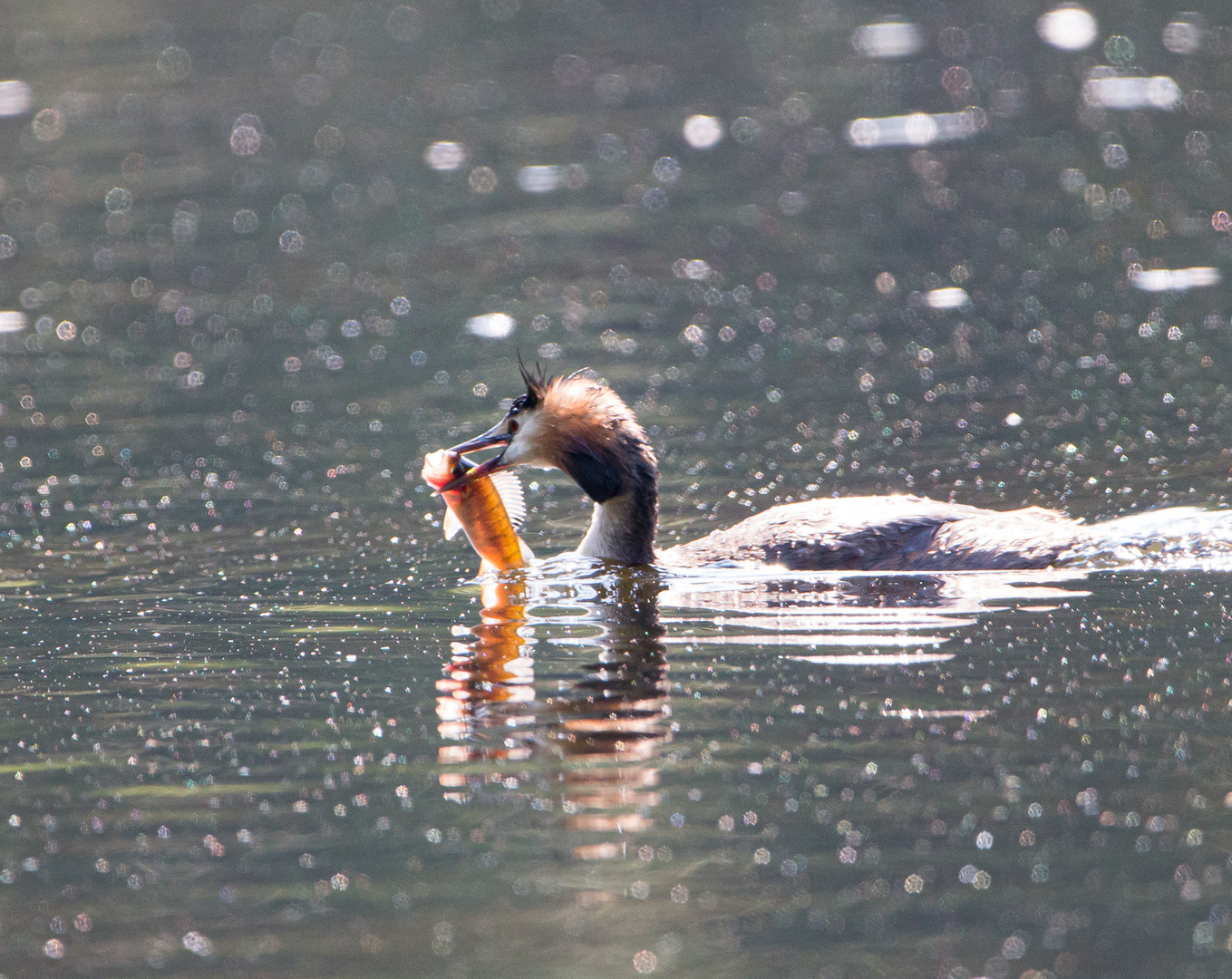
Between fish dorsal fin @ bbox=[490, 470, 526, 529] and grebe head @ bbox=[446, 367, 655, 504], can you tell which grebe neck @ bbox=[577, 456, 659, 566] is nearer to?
grebe head @ bbox=[446, 367, 655, 504]

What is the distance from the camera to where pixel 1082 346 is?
49.4 feet

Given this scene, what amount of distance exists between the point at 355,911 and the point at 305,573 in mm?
4815

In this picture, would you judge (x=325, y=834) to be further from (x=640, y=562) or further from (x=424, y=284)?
(x=424, y=284)

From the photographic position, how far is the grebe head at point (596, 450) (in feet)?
35.0

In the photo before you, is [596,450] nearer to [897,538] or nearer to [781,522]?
[781,522]

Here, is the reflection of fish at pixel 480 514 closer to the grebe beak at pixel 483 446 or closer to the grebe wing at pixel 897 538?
the grebe beak at pixel 483 446

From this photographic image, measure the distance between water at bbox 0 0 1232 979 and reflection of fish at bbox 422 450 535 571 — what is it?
0.81 feet

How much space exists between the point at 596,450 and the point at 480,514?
0.82 metres

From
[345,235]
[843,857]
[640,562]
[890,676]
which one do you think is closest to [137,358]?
[345,235]

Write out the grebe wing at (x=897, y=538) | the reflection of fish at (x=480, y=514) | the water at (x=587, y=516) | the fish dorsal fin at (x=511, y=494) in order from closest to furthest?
the water at (x=587, y=516), the grebe wing at (x=897, y=538), the reflection of fish at (x=480, y=514), the fish dorsal fin at (x=511, y=494)

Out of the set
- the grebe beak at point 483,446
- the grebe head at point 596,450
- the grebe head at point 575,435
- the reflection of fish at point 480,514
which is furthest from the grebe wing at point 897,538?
the grebe beak at point 483,446

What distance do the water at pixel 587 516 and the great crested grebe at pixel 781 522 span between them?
27cm

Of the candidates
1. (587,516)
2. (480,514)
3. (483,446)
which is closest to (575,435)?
(483,446)

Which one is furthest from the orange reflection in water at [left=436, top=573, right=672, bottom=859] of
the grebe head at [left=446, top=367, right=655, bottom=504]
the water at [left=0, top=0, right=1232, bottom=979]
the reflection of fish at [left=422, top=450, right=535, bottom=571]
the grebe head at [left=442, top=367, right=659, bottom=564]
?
the grebe head at [left=446, top=367, right=655, bottom=504]
